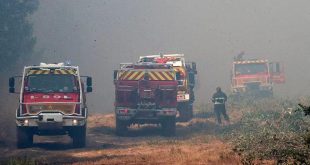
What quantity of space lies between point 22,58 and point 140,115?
749 inches

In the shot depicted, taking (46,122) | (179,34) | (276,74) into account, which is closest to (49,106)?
(46,122)

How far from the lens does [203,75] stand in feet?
193

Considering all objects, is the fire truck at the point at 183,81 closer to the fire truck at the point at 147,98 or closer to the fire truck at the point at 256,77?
the fire truck at the point at 147,98

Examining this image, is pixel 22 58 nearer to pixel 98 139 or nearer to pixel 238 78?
pixel 238 78

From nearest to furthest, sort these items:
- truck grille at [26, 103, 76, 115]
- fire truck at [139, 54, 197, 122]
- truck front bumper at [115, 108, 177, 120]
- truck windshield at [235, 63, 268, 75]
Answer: truck grille at [26, 103, 76, 115]
truck front bumper at [115, 108, 177, 120]
fire truck at [139, 54, 197, 122]
truck windshield at [235, 63, 268, 75]

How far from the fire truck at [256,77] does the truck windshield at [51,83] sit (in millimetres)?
15283

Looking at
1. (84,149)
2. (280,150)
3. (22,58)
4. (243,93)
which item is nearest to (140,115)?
(84,149)

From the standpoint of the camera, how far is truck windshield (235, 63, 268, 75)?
29.3 meters

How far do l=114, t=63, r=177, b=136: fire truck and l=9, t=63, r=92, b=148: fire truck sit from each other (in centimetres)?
256

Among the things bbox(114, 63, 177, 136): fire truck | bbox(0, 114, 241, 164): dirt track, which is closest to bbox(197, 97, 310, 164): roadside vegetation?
bbox(0, 114, 241, 164): dirt track

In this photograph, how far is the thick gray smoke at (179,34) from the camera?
58.4m

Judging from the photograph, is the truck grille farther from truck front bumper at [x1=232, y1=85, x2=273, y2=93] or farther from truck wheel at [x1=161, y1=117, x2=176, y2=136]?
truck front bumper at [x1=232, y1=85, x2=273, y2=93]

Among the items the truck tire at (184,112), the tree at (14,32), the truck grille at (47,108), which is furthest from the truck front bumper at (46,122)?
the tree at (14,32)

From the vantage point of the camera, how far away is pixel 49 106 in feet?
48.0
